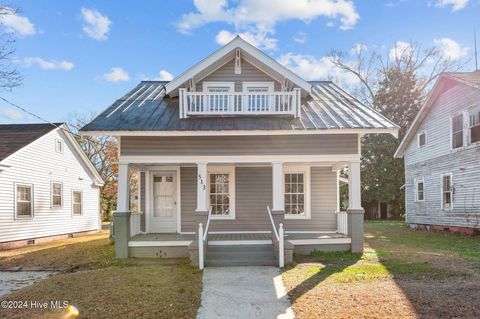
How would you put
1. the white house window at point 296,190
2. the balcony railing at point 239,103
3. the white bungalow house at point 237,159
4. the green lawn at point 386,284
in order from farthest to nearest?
the white house window at point 296,190, the balcony railing at point 239,103, the white bungalow house at point 237,159, the green lawn at point 386,284

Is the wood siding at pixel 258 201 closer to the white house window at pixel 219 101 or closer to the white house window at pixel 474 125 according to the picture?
the white house window at pixel 219 101

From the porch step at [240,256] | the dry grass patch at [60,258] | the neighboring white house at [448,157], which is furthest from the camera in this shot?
the neighboring white house at [448,157]

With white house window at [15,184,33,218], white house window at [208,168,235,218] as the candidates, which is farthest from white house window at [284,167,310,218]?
white house window at [15,184,33,218]

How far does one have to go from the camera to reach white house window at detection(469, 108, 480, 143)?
1484 centimetres

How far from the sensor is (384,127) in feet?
32.3

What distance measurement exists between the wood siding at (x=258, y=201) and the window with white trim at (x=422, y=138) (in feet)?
30.5

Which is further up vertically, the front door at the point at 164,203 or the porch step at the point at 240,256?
the front door at the point at 164,203

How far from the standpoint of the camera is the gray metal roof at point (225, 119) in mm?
10094

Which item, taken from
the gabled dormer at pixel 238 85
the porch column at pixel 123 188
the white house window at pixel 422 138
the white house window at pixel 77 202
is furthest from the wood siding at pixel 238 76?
the white house window at pixel 422 138

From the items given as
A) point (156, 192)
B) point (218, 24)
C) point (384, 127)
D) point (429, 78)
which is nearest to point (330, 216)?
point (384, 127)

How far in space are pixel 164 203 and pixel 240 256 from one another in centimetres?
407

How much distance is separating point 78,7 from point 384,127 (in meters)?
11.1

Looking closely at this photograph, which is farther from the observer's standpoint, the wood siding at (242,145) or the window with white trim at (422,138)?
the window with white trim at (422,138)

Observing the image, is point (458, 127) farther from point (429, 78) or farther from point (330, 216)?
point (429, 78)
